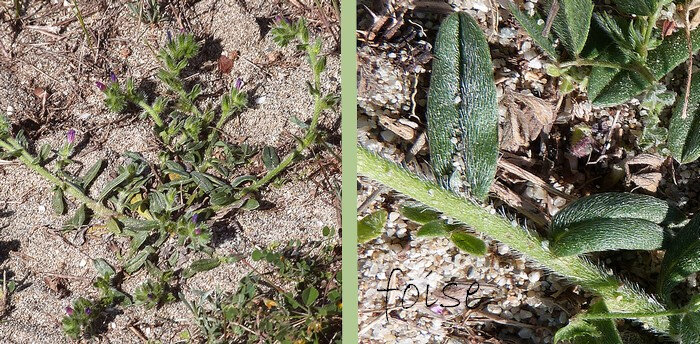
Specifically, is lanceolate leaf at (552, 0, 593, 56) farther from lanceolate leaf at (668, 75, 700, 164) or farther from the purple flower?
the purple flower

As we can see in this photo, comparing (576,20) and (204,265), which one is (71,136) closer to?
(204,265)

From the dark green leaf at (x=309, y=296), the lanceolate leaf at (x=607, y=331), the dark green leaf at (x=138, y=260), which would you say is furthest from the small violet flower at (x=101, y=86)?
the lanceolate leaf at (x=607, y=331)

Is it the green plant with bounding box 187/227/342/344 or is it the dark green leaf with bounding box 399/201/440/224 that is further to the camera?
the green plant with bounding box 187/227/342/344

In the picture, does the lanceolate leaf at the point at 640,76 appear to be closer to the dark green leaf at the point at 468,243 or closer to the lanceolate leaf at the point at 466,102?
the lanceolate leaf at the point at 466,102

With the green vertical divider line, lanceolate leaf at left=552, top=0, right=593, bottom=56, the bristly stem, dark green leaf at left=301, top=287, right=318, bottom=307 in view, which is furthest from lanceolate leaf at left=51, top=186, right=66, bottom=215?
lanceolate leaf at left=552, top=0, right=593, bottom=56

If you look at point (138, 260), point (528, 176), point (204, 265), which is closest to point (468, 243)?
point (528, 176)
